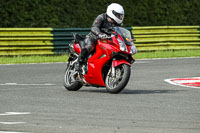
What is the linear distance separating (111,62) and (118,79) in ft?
1.60

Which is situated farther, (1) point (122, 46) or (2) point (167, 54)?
(2) point (167, 54)

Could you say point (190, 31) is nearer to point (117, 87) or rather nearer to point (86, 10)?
point (86, 10)

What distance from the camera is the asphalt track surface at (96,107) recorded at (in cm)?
789

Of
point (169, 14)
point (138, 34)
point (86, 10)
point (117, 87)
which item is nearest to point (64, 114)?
point (117, 87)

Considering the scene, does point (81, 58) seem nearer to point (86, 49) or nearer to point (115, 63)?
point (86, 49)

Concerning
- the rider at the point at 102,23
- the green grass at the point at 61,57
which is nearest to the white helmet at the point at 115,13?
the rider at the point at 102,23

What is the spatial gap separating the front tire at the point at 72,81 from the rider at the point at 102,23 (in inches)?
22.2

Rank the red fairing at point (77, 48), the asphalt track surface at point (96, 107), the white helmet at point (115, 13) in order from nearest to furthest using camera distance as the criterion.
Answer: the asphalt track surface at point (96, 107), the white helmet at point (115, 13), the red fairing at point (77, 48)

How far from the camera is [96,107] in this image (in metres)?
10.1

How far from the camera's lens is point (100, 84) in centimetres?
1248

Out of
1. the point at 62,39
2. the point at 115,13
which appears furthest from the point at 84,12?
the point at 115,13

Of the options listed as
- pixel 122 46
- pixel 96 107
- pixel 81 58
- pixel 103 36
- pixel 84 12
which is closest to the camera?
pixel 96 107

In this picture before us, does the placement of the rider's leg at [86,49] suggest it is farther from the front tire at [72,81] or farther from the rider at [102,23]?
the front tire at [72,81]

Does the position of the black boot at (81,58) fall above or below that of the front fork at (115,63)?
above
